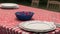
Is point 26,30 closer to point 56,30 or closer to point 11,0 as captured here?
point 56,30

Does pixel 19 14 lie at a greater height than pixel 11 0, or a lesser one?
greater

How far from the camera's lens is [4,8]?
2.00 metres

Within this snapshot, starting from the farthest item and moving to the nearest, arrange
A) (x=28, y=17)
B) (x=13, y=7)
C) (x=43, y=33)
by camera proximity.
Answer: (x=13, y=7)
(x=28, y=17)
(x=43, y=33)

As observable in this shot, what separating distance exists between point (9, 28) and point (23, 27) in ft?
0.44

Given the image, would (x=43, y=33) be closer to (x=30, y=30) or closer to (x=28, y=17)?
(x=30, y=30)

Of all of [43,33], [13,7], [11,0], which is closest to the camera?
[43,33]

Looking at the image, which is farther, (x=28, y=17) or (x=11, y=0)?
(x=11, y=0)

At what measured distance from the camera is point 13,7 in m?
1.99

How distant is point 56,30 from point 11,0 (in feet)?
20.0

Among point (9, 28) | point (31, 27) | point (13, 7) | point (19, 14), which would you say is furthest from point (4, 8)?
point (31, 27)

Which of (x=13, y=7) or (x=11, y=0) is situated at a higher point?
(x=13, y=7)

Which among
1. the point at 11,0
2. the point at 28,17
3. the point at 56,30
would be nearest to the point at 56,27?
the point at 56,30

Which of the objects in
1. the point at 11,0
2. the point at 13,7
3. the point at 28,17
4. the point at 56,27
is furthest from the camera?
the point at 11,0

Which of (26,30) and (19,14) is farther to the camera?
(19,14)
